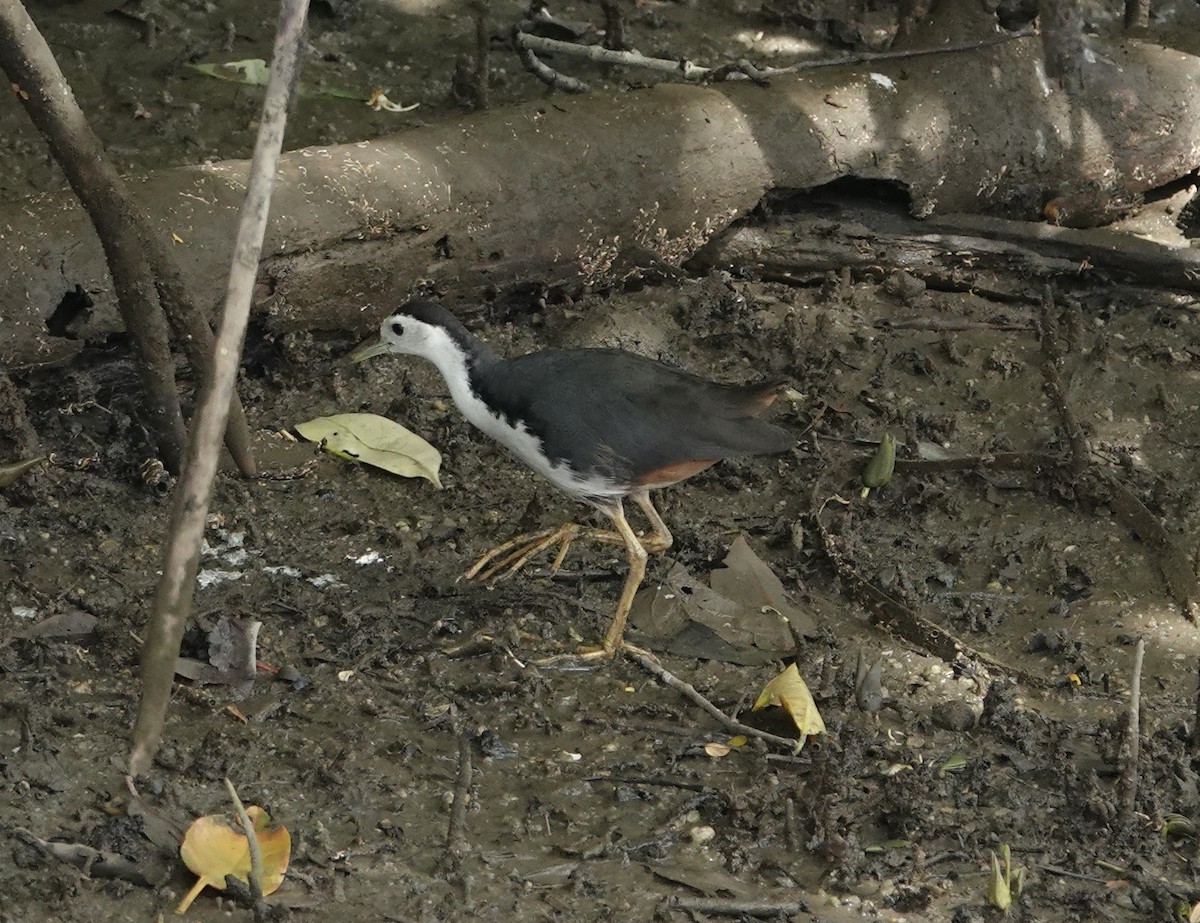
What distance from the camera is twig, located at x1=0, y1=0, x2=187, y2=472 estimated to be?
Result: 13.2 feet

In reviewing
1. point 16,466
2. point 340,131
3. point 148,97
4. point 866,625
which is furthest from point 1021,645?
point 148,97

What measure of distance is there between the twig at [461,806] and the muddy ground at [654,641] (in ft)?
0.05

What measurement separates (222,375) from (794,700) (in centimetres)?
174

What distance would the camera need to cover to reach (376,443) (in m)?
5.26

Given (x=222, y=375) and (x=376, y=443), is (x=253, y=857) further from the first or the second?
(x=376, y=443)

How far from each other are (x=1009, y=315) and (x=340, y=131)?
2905 mm

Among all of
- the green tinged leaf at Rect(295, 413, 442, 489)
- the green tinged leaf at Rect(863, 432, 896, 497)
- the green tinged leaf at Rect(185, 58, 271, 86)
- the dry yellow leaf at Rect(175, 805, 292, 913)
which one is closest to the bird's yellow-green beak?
the green tinged leaf at Rect(295, 413, 442, 489)

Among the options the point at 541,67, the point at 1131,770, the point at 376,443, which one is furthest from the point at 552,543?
the point at 541,67

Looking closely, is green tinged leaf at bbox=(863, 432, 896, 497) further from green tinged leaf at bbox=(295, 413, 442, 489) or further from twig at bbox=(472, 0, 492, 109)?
twig at bbox=(472, 0, 492, 109)

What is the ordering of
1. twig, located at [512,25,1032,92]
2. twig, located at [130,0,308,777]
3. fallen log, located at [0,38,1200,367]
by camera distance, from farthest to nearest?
twig, located at [512,25,1032,92] < fallen log, located at [0,38,1200,367] < twig, located at [130,0,308,777]

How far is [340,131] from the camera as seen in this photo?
6523 mm

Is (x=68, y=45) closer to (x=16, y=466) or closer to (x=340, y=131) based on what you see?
(x=340, y=131)

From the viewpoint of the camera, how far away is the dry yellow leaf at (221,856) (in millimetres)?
3303

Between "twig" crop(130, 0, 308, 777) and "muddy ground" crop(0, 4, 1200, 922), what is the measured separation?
476mm
